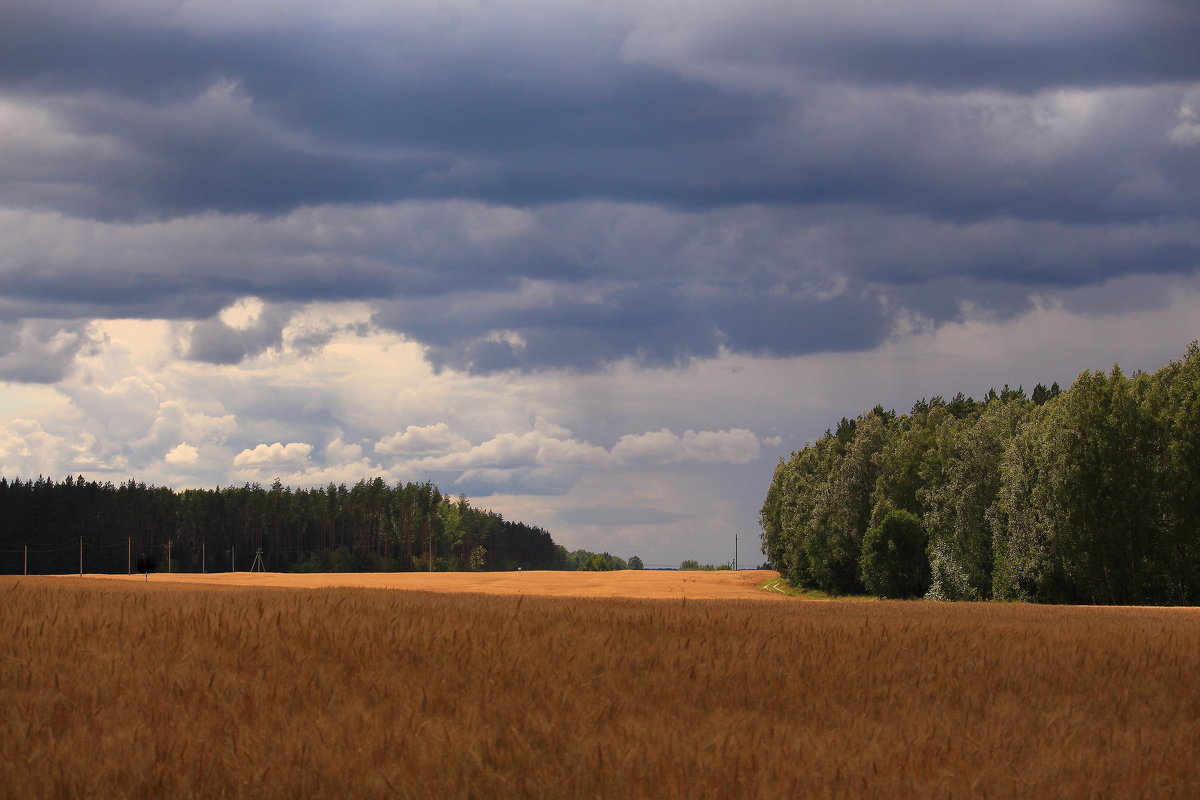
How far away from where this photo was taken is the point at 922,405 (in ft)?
448

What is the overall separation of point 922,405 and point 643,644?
128596 millimetres

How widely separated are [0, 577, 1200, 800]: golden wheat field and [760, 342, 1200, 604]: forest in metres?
53.6

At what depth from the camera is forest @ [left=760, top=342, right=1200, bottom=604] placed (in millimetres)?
64938

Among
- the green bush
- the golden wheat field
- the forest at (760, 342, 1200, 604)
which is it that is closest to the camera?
the golden wheat field

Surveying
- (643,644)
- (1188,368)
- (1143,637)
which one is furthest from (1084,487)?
(643,644)

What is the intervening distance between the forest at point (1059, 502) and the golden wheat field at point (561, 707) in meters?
53.6

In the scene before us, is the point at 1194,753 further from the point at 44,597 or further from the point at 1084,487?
the point at 1084,487

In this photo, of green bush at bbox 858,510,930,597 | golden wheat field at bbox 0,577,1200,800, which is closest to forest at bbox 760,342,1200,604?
green bush at bbox 858,510,930,597

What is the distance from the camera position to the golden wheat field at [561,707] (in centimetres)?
958

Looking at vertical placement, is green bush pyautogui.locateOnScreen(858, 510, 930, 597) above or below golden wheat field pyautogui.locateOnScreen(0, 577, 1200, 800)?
below

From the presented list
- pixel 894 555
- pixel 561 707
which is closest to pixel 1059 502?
pixel 894 555

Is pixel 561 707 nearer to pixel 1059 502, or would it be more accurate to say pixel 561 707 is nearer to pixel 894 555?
pixel 1059 502

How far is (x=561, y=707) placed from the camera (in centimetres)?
1166

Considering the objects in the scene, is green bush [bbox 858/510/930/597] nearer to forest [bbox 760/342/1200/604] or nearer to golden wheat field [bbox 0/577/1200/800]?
forest [bbox 760/342/1200/604]
